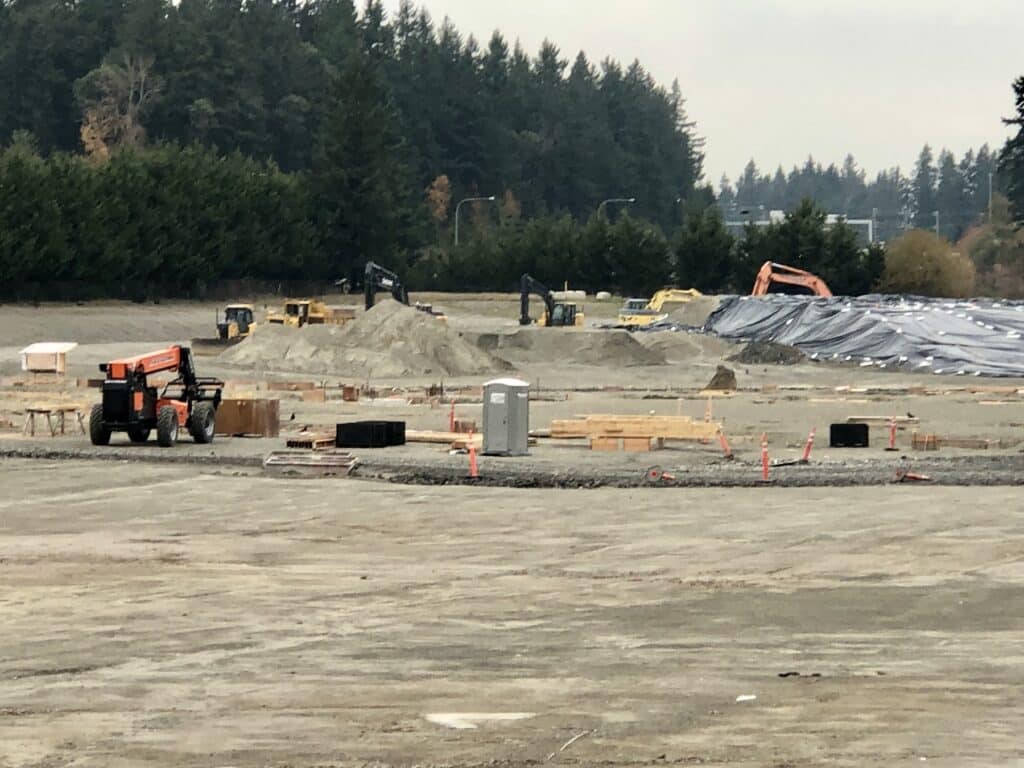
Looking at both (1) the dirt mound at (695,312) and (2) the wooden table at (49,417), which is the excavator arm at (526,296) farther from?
(2) the wooden table at (49,417)

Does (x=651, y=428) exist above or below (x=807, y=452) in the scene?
above

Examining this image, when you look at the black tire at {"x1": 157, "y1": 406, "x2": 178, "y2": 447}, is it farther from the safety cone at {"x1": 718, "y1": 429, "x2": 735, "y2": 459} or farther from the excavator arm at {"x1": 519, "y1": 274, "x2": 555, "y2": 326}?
the excavator arm at {"x1": 519, "y1": 274, "x2": 555, "y2": 326}

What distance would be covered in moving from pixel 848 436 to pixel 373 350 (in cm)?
3415

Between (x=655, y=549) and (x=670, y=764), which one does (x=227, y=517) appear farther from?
(x=670, y=764)

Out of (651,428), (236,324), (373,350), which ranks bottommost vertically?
(651,428)

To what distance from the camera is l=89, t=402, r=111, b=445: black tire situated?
38250 mm

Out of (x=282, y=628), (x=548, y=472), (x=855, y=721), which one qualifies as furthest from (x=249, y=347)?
(x=855, y=721)

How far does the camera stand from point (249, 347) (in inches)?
2886

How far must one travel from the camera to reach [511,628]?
58.2ft

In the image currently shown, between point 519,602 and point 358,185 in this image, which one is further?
point 358,185

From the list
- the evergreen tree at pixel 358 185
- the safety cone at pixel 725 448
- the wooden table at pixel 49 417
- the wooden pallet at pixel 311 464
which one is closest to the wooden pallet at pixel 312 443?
the wooden pallet at pixel 311 464

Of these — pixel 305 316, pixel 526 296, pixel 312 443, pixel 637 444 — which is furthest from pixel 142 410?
pixel 526 296

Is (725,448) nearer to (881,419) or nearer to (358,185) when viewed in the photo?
(881,419)

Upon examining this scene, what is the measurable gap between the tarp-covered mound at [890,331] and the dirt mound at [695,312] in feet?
11.0
